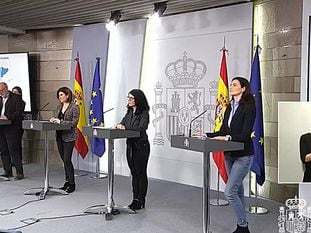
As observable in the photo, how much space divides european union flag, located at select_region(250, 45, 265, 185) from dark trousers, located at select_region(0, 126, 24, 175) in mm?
3524

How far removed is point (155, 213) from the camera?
4.64 metres

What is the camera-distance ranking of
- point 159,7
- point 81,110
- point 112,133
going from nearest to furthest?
point 112,133
point 159,7
point 81,110

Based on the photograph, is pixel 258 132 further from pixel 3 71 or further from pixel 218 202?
pixel 3 71

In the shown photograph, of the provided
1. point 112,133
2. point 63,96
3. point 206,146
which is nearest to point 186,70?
point 63,96

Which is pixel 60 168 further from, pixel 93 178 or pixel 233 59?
pixel 233 59

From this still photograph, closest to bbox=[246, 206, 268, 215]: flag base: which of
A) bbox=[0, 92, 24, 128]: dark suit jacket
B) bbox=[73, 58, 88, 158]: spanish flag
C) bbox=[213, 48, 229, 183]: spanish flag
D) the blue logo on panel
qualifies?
bbox=[213, 48, 229, 183]: spanish flag

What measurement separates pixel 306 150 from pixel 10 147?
445 cm

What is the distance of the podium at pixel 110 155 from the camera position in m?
4.21

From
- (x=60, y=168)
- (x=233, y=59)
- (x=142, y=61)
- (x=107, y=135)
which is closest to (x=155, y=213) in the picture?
(x=107, y=135)

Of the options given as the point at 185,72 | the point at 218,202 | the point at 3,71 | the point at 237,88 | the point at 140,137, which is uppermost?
the point at 3,71

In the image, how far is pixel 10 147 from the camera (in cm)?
626

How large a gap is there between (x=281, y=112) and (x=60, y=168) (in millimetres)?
5027

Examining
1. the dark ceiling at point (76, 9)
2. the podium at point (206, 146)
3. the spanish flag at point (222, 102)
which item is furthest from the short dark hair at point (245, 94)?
the dark ceiling at point (76, 9)

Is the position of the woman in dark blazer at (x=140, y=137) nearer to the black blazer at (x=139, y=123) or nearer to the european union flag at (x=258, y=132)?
the black blazer at (x=139, y=123)
